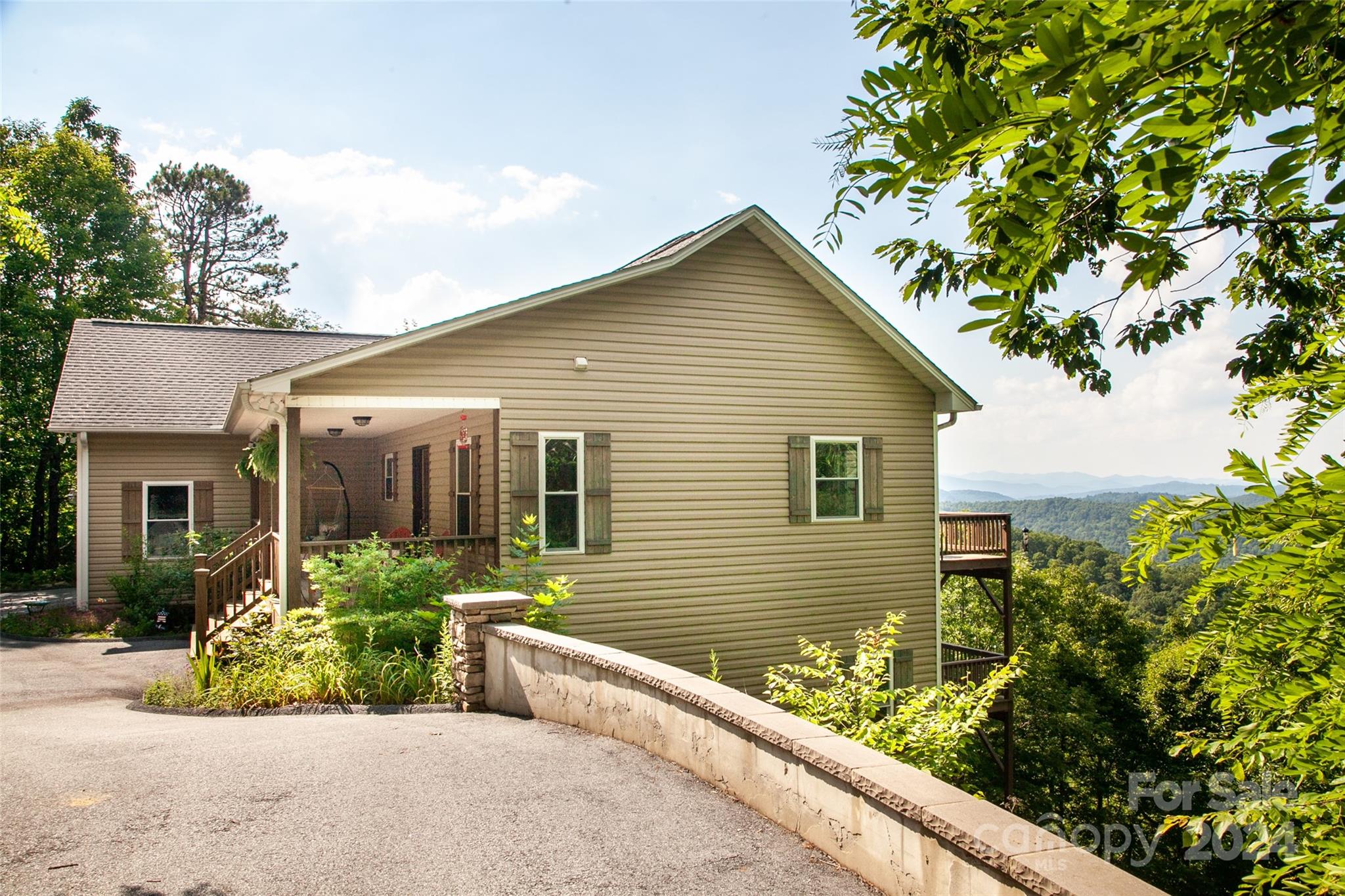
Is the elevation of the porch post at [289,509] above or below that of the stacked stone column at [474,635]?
above

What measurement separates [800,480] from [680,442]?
6.40 feet

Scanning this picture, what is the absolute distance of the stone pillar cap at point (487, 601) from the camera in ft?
23.9

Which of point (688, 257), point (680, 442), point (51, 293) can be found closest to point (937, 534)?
point (680, 442)

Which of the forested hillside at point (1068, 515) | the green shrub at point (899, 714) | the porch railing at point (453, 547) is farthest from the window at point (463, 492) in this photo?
the forested hillside at point (1068, 515)

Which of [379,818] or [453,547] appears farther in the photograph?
[453,547]

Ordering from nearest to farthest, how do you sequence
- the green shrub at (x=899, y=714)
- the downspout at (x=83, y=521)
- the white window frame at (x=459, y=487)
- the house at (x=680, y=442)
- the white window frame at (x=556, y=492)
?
the green shrub at (x=899, y=714) → the house at (x=680, y=442) → the white window frame at (x=556, y=492) → the white window frame at (x=459, y=487) → the downspout at (x=83, y=521)

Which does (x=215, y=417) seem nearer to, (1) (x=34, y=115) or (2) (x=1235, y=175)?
(2) (x=1235, y=175)

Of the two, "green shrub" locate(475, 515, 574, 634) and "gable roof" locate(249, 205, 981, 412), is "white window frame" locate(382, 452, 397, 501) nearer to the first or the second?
"gable roof" locate(249, 205, 981, 412)

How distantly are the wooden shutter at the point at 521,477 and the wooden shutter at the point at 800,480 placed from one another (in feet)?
12.3

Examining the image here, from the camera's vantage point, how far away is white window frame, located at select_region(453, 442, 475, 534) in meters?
11.7

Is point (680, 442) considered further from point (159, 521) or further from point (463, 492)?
point (159, 521)

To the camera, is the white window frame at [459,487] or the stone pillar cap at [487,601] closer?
the stone pillar cap at [487,601]

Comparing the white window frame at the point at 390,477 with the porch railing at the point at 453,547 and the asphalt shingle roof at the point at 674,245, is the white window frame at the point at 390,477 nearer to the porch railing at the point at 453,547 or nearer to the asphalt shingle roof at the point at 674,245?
the porch railing at the point at 453,547

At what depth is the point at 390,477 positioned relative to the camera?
1673 centimetres
